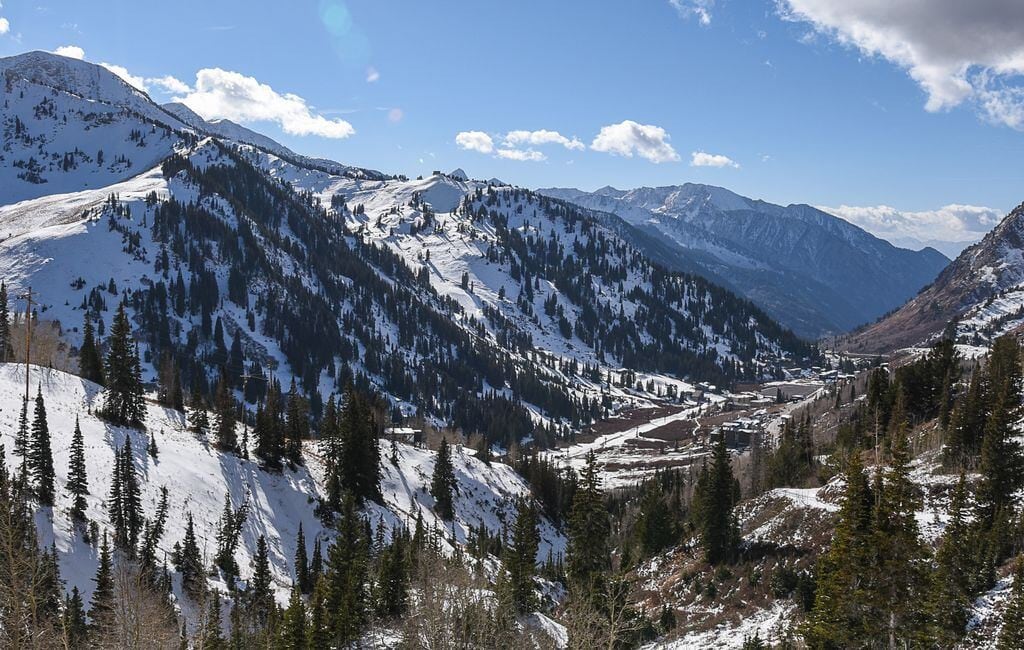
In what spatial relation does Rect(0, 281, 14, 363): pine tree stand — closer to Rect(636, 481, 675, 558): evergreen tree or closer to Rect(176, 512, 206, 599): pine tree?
Rect(176, 512, 206, 599): pine tree

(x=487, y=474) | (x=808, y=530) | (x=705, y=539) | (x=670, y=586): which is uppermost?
(x=808, y=530)

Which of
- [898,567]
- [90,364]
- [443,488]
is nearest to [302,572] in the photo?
[443,488]

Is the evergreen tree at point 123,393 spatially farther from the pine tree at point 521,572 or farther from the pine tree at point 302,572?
the pine tree at point 521,572

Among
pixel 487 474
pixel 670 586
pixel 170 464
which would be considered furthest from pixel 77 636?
pixel 487 474

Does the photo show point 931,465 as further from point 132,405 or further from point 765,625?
point 132,405

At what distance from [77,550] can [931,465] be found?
3534 inches

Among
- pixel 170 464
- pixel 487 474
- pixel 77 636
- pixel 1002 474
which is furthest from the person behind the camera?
pixel 487 474

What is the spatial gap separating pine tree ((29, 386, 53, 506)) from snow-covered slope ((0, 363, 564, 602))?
1.76 m

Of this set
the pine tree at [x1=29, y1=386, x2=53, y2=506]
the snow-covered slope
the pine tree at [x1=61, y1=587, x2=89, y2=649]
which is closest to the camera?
the pine tree at [x1=61, y1=587, x2=89, y2=649]

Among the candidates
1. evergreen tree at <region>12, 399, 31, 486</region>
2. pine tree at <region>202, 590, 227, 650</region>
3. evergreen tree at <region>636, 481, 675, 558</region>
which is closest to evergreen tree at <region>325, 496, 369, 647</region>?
pine tree at <region>202, 590, 227, 650</region>

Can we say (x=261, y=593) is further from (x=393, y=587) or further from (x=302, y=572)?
(x=393, y=587)

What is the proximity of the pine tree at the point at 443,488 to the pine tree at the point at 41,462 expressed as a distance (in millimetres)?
66286

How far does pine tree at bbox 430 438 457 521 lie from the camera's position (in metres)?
121

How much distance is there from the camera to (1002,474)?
5469cm
